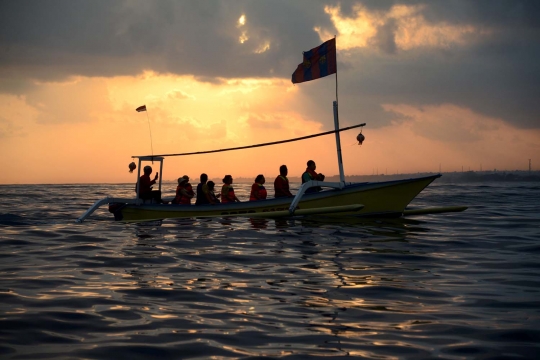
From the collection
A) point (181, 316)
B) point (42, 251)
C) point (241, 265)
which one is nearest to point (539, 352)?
point (181, 316)

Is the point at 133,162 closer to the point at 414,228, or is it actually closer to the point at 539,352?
the point at 414,228

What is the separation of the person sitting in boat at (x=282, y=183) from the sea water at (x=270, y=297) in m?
5.31

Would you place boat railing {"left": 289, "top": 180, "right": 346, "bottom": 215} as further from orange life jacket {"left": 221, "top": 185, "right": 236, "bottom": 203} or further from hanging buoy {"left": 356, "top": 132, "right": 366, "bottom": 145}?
orange life jacket {"left": 221, "top": 185, "right": 236, "bottom": 203}

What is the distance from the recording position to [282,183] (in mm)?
20438

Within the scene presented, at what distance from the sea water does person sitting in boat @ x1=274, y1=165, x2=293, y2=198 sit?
17.4ft

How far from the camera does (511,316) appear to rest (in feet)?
22.5

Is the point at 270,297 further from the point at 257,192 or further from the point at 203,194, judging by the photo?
the point at 203,194

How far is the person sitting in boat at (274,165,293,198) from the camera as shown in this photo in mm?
20150

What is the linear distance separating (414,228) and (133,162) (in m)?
10.7

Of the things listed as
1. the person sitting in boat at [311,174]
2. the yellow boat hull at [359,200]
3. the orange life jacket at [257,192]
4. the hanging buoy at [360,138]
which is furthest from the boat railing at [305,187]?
the orange life jacket at [257,192]

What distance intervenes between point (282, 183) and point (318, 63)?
4573 millimetres

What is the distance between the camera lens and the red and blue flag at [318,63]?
63.8 ft

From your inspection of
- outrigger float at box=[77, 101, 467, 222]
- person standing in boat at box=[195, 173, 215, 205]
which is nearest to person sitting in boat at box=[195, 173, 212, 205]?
person standing in boat at box=[195, 173, 215, 205]

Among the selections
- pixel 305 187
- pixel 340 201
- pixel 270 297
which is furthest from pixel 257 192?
A: pixel 270 297
